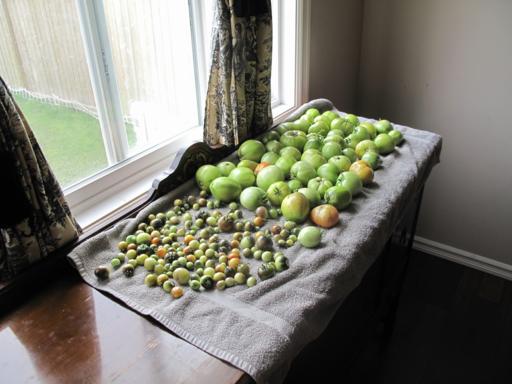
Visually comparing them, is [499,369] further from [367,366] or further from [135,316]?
[135,316]

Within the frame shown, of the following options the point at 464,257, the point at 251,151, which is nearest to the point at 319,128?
the point at 251,151

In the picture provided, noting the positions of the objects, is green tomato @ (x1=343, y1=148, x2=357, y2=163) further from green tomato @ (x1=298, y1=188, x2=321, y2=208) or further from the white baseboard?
the white baseboard

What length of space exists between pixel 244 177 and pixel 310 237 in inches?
10.8

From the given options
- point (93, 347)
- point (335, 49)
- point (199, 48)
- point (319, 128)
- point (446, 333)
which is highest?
point (199, 48)

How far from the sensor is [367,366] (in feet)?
5.66

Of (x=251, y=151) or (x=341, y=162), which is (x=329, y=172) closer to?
(x=341, y=162)

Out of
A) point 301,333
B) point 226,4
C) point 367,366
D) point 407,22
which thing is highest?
point 226,4

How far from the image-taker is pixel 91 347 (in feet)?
2.53

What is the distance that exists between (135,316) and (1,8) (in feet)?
2.33

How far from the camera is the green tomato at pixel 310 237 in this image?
3.15 ft

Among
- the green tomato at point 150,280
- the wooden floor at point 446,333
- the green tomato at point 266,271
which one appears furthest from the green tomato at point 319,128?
the wooden floor at point 446,333

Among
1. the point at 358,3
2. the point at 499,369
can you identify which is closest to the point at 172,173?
the point at 358,3

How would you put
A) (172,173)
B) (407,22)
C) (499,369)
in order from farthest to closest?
(407,22) < (499,369) < (172,173)

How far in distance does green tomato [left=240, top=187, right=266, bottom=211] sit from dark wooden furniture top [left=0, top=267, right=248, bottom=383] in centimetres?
39
